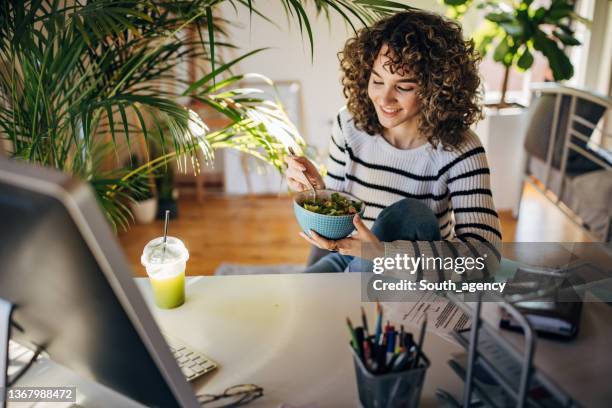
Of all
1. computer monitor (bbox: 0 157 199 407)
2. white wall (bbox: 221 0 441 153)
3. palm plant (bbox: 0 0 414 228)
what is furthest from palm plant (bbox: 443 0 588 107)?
computer monitor (bbox: 0 157 199 407)

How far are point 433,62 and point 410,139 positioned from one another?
9.3 inches

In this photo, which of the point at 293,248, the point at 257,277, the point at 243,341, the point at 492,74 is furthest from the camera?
the point at 492,74

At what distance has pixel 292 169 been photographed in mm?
1439

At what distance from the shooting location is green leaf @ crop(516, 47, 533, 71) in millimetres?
2836

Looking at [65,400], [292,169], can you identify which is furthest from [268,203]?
[65,400]

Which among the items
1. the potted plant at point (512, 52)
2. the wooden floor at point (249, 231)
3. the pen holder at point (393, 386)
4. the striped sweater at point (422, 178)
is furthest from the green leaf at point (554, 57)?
the pen holder at point (393, 386)

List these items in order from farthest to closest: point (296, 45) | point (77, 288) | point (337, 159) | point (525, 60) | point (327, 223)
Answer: point (525, 60)
point (296, 45)
point (337, 159)
point (327, 223)
point (77, 288)

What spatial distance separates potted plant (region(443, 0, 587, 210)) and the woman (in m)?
1.15

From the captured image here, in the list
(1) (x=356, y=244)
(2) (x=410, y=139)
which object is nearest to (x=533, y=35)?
(2) (x=410, y=139)

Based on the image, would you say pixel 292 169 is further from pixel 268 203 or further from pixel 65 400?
pixel 268 203

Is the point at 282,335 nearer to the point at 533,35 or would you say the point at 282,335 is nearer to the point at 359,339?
the point at 359,339

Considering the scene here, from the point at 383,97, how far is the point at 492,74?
143 inches

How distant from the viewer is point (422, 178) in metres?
1.51

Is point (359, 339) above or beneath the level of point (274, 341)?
above
